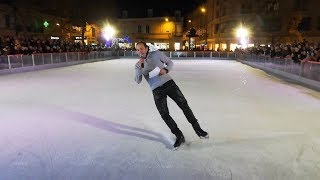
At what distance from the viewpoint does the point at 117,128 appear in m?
5.93

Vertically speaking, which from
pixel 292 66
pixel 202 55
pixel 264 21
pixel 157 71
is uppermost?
pixel 264 21

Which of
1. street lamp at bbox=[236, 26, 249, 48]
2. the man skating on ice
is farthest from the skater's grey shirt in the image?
street lamp at bbox=[236, 26, 249, 48]

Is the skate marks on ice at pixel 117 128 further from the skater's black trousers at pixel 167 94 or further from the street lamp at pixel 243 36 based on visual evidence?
the street lamp at pixel 243 36

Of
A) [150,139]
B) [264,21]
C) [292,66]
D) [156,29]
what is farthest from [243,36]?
[150,139]

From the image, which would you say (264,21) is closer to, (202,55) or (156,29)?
(202,55)

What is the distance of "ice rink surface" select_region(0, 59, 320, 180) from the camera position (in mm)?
3951

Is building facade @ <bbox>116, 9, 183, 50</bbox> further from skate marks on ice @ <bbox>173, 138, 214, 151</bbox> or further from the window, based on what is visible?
skate marks on ice @ <bbox>173, 138, 214, 151</bbox>

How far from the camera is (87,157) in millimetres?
4434

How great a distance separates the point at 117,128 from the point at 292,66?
1026 cm

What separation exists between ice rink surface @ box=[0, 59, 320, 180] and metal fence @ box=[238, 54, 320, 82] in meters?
2.52

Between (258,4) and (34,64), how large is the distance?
31336mm

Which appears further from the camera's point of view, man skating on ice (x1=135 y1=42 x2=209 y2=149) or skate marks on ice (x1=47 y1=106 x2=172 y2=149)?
skate marks on ice (x1=47 y1=106 x2=172 y2=149)

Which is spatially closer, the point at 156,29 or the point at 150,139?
the point at 150,139

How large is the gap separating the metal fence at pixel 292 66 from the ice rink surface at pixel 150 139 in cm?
252
